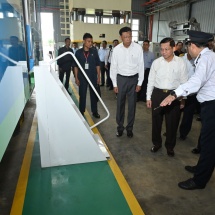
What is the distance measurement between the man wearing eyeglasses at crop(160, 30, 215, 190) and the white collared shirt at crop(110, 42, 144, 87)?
1.43m

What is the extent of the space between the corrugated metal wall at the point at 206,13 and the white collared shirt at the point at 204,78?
40.3 ft

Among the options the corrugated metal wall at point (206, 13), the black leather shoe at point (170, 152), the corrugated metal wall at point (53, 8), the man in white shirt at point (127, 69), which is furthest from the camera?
the corrugated metal wall at point (53, 8)

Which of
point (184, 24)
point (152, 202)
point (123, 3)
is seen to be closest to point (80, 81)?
point (152, 202)

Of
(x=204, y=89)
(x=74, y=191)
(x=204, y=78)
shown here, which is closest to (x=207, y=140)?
(x=204, y=89)

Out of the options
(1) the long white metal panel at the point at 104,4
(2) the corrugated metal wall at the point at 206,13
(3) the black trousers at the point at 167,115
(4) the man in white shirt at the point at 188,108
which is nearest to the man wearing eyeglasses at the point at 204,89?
(3) the black trousers at the point at 167,115

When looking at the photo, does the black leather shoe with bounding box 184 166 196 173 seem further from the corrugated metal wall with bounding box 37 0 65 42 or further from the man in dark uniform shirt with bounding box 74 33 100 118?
the corrugated metal wall with bounding box 37 0 65 42

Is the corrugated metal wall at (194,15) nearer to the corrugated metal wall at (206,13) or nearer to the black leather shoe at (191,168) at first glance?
the corrugated metal wall at (206,13)

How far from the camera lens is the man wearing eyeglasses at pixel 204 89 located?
212cm

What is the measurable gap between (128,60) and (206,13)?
12.3 meters

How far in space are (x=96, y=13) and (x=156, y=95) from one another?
5451 millimetres

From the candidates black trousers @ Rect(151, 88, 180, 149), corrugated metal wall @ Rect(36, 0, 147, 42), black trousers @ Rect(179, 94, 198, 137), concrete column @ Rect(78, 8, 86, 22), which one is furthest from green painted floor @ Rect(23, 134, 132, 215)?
corrugated metal wall @ Rect(36, 0, 147, 42)

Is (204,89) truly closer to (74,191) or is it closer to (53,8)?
(74,191)

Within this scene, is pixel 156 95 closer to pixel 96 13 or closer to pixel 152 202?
pixel 152 202

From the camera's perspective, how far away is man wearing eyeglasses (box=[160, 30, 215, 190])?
2.12 m
